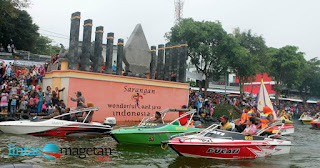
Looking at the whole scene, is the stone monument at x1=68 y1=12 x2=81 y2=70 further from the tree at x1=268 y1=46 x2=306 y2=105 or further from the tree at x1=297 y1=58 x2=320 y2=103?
the tree at x1=297 y1=58 x2=320 y2=103

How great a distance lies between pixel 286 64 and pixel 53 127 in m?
38.0

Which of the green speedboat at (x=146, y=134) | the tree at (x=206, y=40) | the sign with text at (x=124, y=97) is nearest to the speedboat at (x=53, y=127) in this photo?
the green speedboat at (x=146, y=134)

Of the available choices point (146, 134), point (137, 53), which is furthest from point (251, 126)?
point (137, 53)

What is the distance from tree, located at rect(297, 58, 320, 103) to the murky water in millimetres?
44068

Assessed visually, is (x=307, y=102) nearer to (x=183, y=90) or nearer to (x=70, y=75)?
(x=183, y=90)

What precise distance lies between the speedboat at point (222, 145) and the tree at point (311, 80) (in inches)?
1809

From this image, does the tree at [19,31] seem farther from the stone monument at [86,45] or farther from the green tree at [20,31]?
the stone monument at [86,45]

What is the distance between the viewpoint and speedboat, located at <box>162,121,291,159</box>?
374 inches

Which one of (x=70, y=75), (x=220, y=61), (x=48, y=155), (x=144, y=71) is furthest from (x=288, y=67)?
(x=48, y=155)

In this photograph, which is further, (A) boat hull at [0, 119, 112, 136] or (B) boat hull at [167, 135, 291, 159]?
(A) boat hull at [0, 119, 112, 136]

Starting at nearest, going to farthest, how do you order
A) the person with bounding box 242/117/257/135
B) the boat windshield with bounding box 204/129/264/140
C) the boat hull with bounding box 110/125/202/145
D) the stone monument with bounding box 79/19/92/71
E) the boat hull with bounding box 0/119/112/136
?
the boat windshield with bounding box 204/129/264/140 < the person with bounding box 242/117/257/135 < the boat hull with bounding box 110/125/202/145 < the boat hull with bounding box 0/119/112/136 < the stone monument with bounding box 79/19/92/71

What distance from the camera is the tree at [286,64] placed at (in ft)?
143

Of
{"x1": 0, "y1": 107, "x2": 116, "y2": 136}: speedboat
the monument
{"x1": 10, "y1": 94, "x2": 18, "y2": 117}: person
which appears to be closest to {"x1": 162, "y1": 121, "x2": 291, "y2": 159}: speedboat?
{"x1": 0, "y1": 107, "x2": 116, "y2": 136}: speedboat

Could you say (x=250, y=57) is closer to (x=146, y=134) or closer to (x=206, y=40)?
(x=206, y=40)
